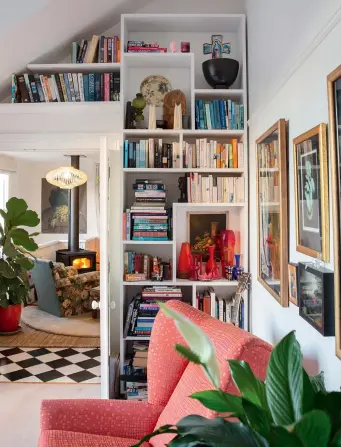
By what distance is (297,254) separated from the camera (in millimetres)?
1751

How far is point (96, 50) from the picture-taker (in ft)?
10.5

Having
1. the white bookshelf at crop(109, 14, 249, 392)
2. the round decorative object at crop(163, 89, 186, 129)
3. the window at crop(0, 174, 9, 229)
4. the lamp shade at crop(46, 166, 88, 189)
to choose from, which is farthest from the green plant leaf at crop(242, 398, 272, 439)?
the window at crop(0, 174, 9, 229)

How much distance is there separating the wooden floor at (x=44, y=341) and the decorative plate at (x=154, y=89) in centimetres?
A: 264

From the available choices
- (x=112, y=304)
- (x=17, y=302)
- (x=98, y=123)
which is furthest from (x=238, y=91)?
(x=17, y=302)

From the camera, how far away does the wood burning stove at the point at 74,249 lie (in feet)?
22.7

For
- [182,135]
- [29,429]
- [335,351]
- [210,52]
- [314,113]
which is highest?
[210,52]

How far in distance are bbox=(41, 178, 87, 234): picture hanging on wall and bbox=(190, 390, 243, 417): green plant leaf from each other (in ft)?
24.4

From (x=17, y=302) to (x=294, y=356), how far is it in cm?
438

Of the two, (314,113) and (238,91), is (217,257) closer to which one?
(238,91)

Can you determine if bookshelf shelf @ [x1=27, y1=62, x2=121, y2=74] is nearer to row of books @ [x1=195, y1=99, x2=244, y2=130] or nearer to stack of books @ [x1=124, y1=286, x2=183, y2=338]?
row of books @ [x1=195, y1=99, x2=244, y2=130]

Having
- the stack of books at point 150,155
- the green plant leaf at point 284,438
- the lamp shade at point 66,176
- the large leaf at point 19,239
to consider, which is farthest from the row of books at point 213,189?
the lamp shade at point 66,176

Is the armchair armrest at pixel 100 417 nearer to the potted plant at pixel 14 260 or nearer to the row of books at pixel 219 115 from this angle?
the row of books at pixel 219 115

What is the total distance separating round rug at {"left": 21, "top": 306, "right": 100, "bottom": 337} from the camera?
188 inches

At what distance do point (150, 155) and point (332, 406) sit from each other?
251cm
